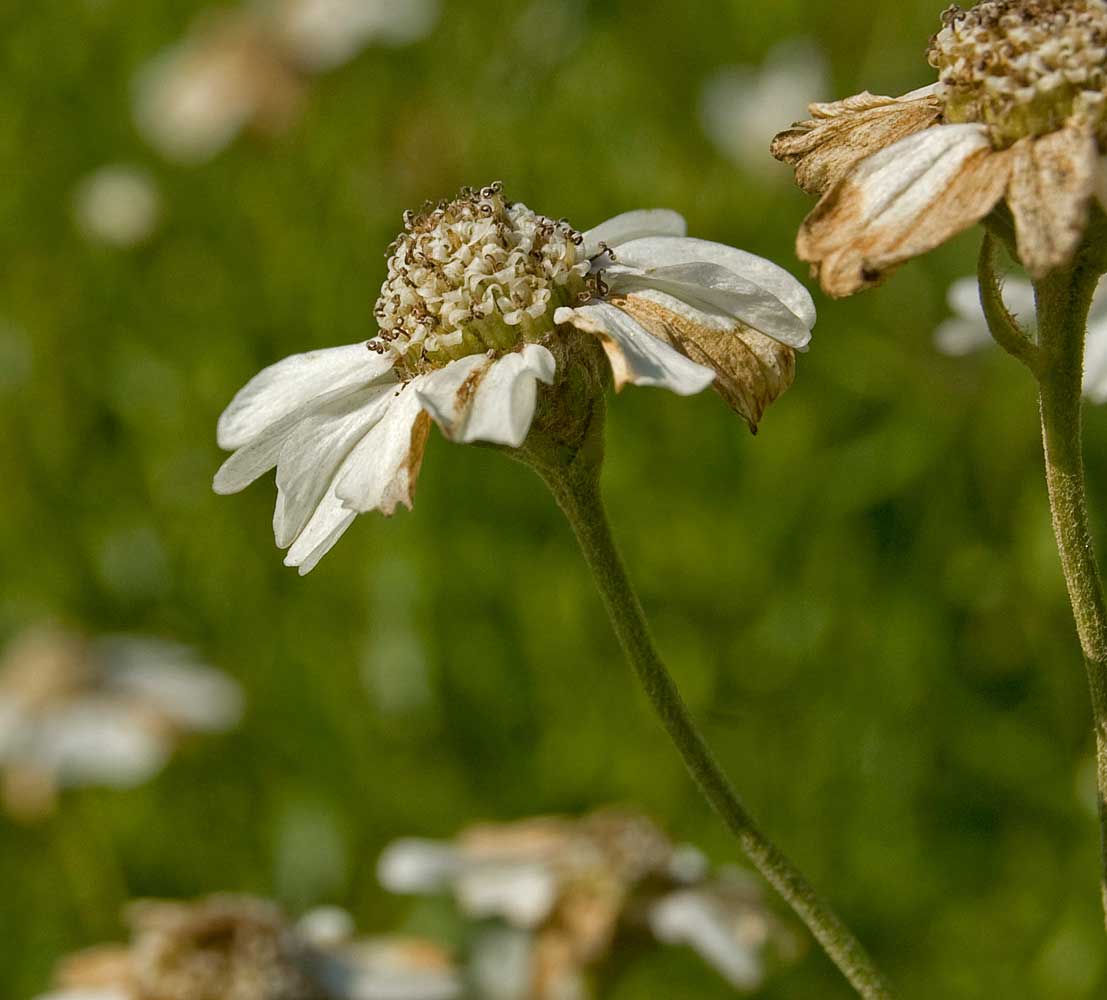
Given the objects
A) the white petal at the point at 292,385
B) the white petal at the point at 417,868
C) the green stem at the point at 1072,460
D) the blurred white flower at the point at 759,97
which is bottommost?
the white petal at the point at 417,868

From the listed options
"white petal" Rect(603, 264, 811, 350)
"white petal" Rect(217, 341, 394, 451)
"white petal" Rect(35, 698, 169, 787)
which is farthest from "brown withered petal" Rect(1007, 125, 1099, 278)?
"white petal" Rect(35, 698, 169, 787)

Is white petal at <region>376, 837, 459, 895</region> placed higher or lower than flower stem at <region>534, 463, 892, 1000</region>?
lower

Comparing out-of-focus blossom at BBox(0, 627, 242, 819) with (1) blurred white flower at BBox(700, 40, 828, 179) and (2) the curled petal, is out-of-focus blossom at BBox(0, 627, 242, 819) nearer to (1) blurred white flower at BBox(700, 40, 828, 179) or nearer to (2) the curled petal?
(1) blurred white flower at BBox(700, 40, 828, 179)

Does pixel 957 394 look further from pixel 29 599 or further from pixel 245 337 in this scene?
pixel 29 599

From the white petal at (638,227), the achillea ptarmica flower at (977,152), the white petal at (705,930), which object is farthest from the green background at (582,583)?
the achillea ptarmica flower at (977,152)

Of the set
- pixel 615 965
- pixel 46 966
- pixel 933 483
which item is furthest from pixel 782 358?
pixel 46 966

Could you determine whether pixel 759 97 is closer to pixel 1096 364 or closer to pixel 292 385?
pixel 1096 364

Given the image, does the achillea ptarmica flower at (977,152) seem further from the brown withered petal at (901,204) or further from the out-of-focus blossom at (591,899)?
the out-of-focus blossom at (591,899)
